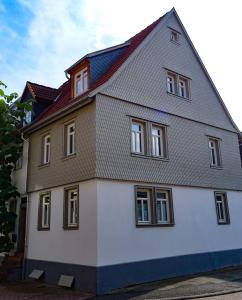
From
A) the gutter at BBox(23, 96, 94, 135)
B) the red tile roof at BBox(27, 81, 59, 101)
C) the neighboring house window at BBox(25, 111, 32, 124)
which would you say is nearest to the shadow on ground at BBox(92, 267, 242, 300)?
the gutter at BBox(23, 96, 94, 135)

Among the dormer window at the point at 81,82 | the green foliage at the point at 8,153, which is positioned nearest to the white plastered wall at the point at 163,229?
the dormer window at the point at 81,82

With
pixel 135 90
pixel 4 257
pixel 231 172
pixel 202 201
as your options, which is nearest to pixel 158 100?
pixel 135 90

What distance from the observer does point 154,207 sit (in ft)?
44.0

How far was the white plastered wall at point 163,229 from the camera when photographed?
11.6 meters

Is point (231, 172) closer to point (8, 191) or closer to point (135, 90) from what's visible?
point (135, 90)

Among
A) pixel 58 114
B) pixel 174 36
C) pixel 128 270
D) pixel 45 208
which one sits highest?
pixel 174 36

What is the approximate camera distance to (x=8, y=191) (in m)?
16.3

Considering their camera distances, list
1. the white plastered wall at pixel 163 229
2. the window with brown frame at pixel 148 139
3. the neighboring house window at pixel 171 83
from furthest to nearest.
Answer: the neighboring house window at pixel 171 83 → the window with brown frame at pixel 148 139 → the white plastered wall at pixel 163 229

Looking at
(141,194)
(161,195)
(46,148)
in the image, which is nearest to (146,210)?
(141,194)

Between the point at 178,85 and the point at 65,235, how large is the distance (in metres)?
9.25

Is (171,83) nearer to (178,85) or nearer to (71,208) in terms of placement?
(178,85)

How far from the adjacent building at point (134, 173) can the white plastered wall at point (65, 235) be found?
4 cm

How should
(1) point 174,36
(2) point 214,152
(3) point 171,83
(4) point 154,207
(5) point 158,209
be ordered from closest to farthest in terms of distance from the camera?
1. (4) point 154,207
2. (5) point 158,209
3. (3) point 171,83
4. (1) point 174,36
5. (2) point 214,152

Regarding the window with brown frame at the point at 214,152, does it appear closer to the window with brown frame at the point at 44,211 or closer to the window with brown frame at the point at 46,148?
the window with brown frame at the point at 46,148
